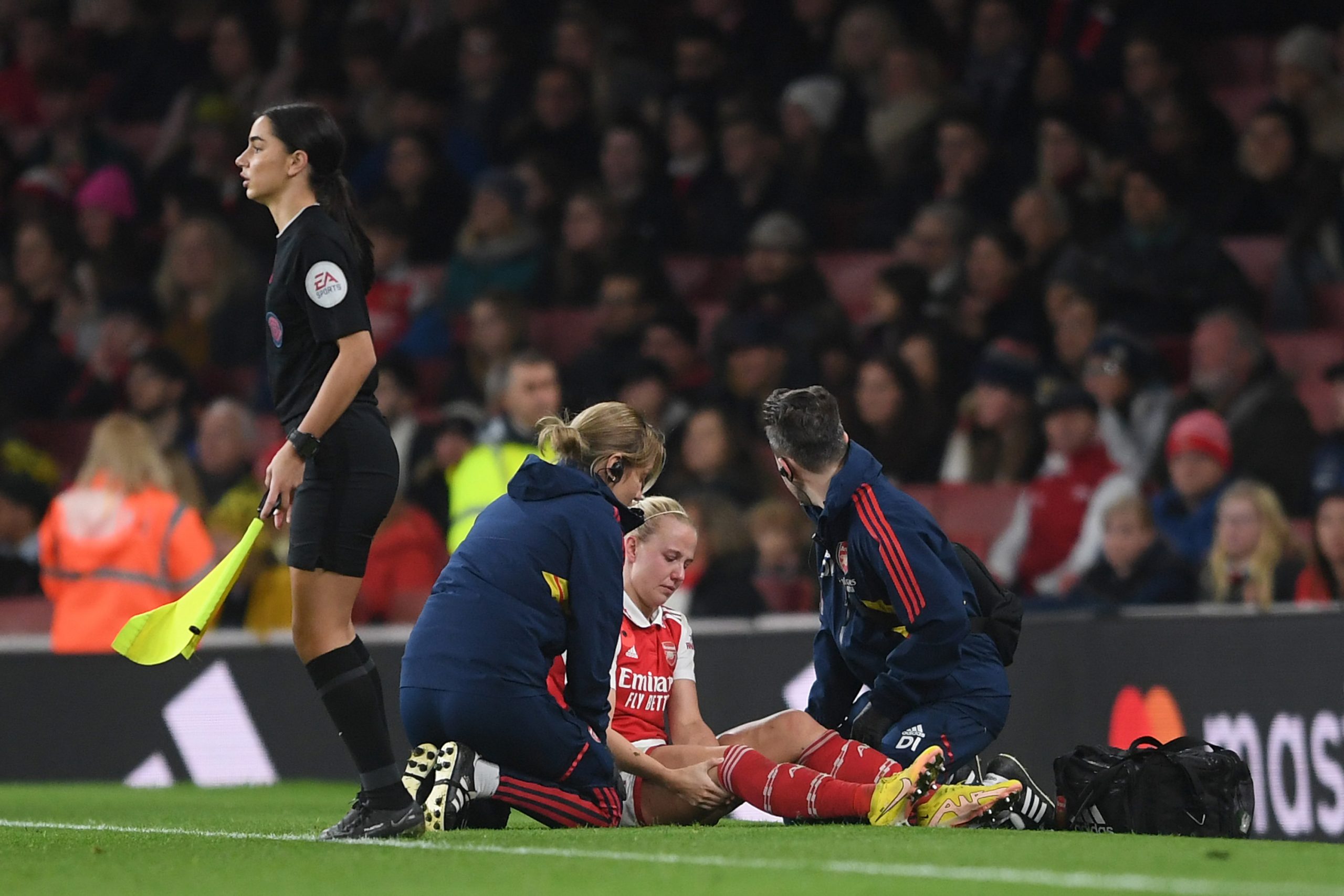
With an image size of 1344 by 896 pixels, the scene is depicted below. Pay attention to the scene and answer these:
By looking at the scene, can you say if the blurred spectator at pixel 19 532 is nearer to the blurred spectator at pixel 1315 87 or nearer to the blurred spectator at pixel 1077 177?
the blurred spectator at pixel 1077 177

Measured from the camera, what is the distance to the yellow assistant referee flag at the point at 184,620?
5.12m

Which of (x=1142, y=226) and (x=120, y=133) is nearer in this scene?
(x=1142, y=226)

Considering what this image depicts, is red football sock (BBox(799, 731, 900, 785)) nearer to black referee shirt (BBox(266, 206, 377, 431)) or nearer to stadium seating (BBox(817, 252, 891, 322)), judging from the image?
black referee shirt (BBox(266, 206, 377, 431))

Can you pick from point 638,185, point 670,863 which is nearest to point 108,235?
point 638,185

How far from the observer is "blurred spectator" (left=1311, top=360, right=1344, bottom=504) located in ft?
29.3

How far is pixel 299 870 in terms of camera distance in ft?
14.8

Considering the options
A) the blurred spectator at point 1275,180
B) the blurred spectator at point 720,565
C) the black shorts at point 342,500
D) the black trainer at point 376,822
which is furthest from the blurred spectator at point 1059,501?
the black shorts at point 342,500

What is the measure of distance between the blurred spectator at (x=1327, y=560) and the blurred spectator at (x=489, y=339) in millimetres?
4815

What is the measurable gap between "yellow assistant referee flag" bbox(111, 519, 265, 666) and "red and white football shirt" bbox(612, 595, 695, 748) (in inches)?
63.6

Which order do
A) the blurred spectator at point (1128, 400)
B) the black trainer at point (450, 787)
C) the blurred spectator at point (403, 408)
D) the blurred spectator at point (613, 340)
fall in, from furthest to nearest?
the blurred spectator at point (613, 340)
the blurred spectator at point (403, 408)
the blurred spectator at point (1128, 400)
the black trainer at point (450, 787)

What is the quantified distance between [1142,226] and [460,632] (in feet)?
19.6

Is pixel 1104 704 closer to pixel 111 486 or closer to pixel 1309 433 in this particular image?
pixel 1309 433

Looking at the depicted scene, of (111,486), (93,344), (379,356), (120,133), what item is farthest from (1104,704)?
(120,133)

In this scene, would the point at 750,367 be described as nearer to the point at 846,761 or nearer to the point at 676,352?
the point at 676,352
